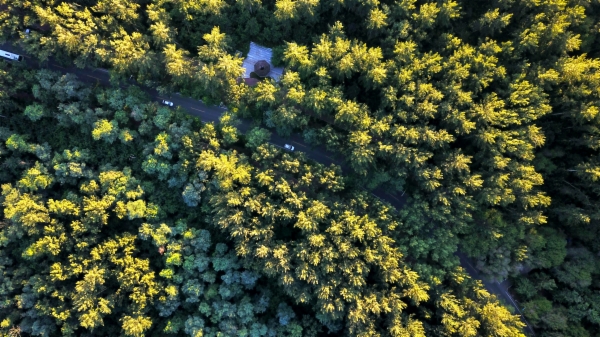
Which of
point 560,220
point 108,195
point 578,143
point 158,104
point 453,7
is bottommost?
point 108,195

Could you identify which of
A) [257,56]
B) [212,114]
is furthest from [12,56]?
[257,56]

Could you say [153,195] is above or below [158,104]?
below

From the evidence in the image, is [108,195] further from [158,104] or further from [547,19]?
[547,19]

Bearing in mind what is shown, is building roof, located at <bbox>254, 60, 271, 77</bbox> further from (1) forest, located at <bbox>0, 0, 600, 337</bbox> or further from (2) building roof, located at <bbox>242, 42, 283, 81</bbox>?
(1) forest, located at <bbox>0, 0, 600, 337</bbox>

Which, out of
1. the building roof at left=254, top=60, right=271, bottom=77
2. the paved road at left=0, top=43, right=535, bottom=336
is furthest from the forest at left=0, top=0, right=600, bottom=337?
the building roof at left=254, top=60, right=271, bottom=77

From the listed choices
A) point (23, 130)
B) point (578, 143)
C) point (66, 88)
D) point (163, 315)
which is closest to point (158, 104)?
point (66, 88)

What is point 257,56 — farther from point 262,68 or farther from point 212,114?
point 212,114

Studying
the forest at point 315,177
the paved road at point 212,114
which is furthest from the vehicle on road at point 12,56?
the forest at point 315,177

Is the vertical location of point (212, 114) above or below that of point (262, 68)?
below
